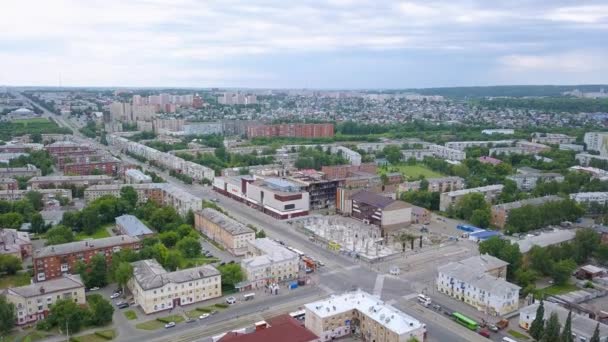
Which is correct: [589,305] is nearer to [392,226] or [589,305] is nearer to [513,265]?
[513,265]

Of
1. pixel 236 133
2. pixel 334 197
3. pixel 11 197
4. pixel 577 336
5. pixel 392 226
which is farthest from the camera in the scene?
pixel 236 133

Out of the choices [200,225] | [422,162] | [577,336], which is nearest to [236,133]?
[422,162]

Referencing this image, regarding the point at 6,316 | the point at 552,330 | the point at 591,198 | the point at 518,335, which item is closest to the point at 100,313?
the point at 6,316

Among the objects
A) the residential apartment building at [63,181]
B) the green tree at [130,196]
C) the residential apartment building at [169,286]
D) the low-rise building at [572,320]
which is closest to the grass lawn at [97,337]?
the residential apartment building at [169,286]

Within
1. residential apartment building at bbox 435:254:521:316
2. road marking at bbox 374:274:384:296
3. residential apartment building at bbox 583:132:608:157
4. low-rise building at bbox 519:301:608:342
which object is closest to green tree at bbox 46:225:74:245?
road marking at bbox 374:274:384:296

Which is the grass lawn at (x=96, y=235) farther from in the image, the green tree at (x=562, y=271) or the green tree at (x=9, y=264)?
the green tree at (x=562, y=271)
